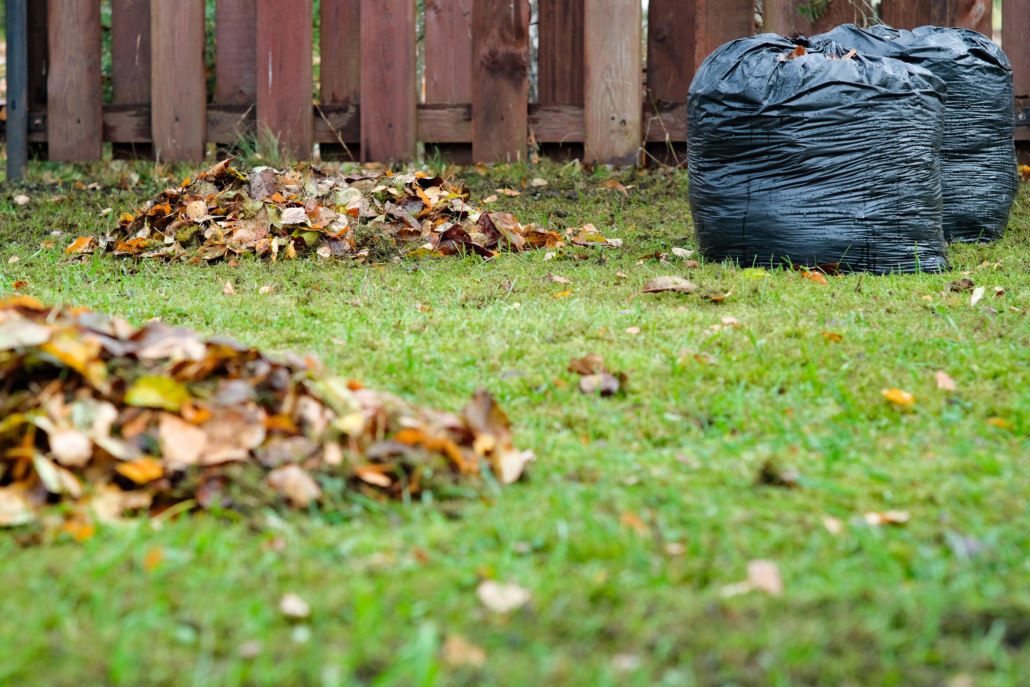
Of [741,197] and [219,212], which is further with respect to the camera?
[219,212]

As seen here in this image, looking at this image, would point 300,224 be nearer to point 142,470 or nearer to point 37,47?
point 142,470

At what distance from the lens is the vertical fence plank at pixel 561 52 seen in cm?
533

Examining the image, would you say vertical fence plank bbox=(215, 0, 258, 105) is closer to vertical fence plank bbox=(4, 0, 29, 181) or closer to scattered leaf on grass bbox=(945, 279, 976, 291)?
vertical fence plank bbox=(4, 0, 29, 181)

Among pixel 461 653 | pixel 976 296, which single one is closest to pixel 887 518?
pixel 461 653

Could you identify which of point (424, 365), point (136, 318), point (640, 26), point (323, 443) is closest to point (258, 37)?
point (640, 26)

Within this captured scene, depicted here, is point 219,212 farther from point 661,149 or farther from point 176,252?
point 661,149

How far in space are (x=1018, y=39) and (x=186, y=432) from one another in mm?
5409

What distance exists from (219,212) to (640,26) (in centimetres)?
271

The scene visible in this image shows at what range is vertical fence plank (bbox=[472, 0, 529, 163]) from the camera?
5270 millimetres

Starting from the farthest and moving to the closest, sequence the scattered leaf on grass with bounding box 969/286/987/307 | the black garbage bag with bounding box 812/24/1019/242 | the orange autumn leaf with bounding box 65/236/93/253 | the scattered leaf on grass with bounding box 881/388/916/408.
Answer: the orange autumn leaf with bounding box 65/236/93/253, the black garbage bag with bounding box 812/24/1019/242, the scattered leaf on grass with bounding box 969/286/987/307, the scattered leaf on grass with bounding box 881/388/916/408

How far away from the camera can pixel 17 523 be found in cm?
140

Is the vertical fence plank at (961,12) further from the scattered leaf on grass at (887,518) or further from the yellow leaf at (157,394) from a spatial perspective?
the yellow leaf at (157,394)

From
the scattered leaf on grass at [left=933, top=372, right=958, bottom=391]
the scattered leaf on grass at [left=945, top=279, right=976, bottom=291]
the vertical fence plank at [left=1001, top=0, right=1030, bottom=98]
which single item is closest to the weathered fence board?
the scattered leaf on grass at [left=945, top=279, right=976, bottom=291]

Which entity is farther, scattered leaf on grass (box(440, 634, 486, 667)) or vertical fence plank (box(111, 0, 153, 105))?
vertical fence plank (box(111, 0, 153, 105))
